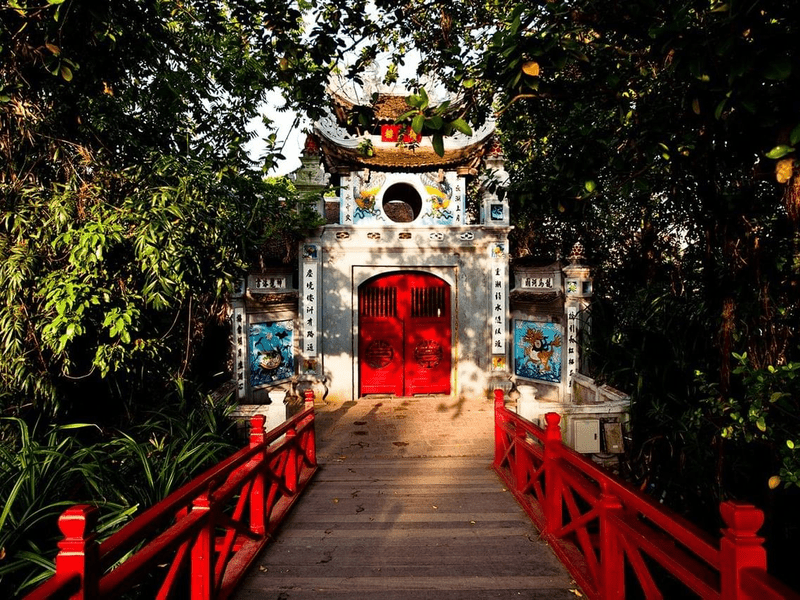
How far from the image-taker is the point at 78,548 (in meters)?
1.80

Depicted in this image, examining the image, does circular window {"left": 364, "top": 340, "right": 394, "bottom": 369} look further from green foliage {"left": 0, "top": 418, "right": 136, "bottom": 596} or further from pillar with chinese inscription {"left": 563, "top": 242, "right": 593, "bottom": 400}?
green foliage {"left": 0, "top": 418, "right": 136, "bottom": 596}

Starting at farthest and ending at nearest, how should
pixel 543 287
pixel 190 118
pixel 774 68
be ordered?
pixel 543 287, pixel 190 118, pixel 774 68

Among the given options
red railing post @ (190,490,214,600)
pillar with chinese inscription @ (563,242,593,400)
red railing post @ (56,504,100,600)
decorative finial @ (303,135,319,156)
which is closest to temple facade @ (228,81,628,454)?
decorative finial @ (303,135,319,156)

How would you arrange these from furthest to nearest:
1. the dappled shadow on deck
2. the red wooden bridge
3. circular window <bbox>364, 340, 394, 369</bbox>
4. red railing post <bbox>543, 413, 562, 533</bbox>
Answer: circular window <bbox>364, 340, 394, 369</bbox>, the dappled shadow on deck, red railing post <bbox>543, 413, 562, 533</bbox>, the red wooden bridge

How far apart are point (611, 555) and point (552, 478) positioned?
1058 millimetres

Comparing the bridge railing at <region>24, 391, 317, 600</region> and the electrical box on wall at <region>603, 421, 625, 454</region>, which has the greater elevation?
the bridge railing at <region>24, 391, 317, 600</region>

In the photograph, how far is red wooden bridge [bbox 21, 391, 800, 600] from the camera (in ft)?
6.42

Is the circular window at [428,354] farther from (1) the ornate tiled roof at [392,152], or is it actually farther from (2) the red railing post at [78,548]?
(2) the red railing post at [78,548]

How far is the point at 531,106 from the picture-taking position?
4.81m

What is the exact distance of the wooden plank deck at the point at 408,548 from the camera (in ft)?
10.0

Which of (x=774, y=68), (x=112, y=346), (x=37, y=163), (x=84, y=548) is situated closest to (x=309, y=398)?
(x=112, y=346)

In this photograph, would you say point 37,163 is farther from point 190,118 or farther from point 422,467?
point 422,467

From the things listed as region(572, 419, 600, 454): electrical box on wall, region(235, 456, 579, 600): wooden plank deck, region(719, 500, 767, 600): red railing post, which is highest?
region(719, 500, 767, 600): red railing post

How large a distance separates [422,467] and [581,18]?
491cm
